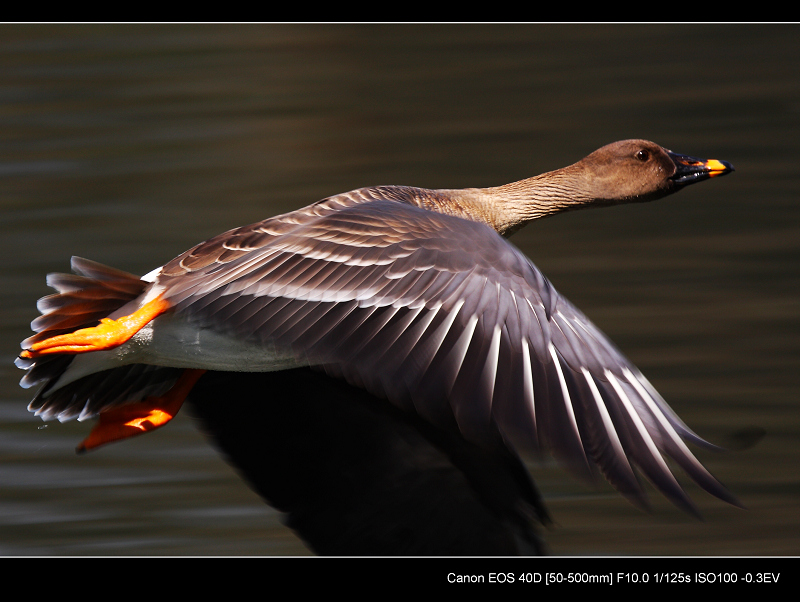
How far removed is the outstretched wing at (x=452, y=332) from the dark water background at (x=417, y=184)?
329 millimetres

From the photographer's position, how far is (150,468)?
6.22 metres

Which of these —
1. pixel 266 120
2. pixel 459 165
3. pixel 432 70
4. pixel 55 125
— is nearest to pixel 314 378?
pixel 459 165

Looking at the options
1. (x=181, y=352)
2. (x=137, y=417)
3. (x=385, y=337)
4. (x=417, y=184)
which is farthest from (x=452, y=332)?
(x=417, y=184)

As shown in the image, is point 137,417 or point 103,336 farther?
point 137,417

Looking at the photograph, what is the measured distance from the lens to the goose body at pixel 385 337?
3.92 m

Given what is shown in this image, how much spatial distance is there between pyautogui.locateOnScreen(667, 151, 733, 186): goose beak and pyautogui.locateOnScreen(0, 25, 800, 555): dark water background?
1.34 metres

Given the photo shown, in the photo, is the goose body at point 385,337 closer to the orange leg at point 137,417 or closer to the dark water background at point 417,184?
the orange leg at point 137,417

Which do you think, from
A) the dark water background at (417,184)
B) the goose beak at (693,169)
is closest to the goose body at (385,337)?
the dark water background at (417,184)

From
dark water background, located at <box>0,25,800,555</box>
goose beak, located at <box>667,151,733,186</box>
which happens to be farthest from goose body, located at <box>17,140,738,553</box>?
goose beak, located at <box>667,151,733,186</box>

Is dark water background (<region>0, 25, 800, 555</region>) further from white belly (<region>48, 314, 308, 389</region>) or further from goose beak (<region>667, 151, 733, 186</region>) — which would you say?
goose beak (<region>667, 151, 733, 186</region>)

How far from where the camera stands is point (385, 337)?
4082 mm

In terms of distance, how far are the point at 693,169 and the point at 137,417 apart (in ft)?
11.2

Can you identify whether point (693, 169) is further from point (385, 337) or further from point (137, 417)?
point (137, 417)

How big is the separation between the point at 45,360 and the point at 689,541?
10.8 ft
